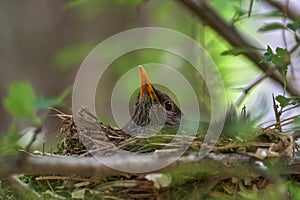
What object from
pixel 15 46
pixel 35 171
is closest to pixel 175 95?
pixel 15 46

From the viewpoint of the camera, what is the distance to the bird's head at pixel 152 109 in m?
3.20

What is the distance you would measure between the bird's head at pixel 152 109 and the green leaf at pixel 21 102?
150 centimetres

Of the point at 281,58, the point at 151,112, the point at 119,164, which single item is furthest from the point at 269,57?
the point at 151,112

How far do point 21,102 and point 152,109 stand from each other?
5.41 ft

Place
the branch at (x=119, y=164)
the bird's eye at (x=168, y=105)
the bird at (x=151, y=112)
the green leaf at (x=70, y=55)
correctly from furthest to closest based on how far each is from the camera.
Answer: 1. the green leaf at (x=70, y=55)
2. the bird's eye at (x=168, y=105)
3. the bird at (x=151, y=112)
4. the branch at (x=119, y=164)

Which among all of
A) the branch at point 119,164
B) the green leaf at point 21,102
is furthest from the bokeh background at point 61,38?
the green leaf at point 21,102

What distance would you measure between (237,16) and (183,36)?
907 millimetres

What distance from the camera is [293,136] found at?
2.24 metres

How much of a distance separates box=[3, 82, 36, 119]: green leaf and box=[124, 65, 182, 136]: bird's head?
4.93 ft

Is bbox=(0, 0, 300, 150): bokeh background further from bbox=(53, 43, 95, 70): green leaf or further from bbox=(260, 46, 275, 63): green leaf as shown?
bbox=(260, 46, 275, 63): green leaf

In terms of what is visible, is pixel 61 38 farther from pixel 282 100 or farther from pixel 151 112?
pixel 282 100

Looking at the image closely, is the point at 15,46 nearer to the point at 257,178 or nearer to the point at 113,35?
the point at 113,35

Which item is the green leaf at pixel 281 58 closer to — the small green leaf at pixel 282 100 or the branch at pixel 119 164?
the small green leaf at pixel 282 100

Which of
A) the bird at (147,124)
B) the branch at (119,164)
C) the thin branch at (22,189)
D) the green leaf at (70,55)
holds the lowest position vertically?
the thin branch at (22,189)
